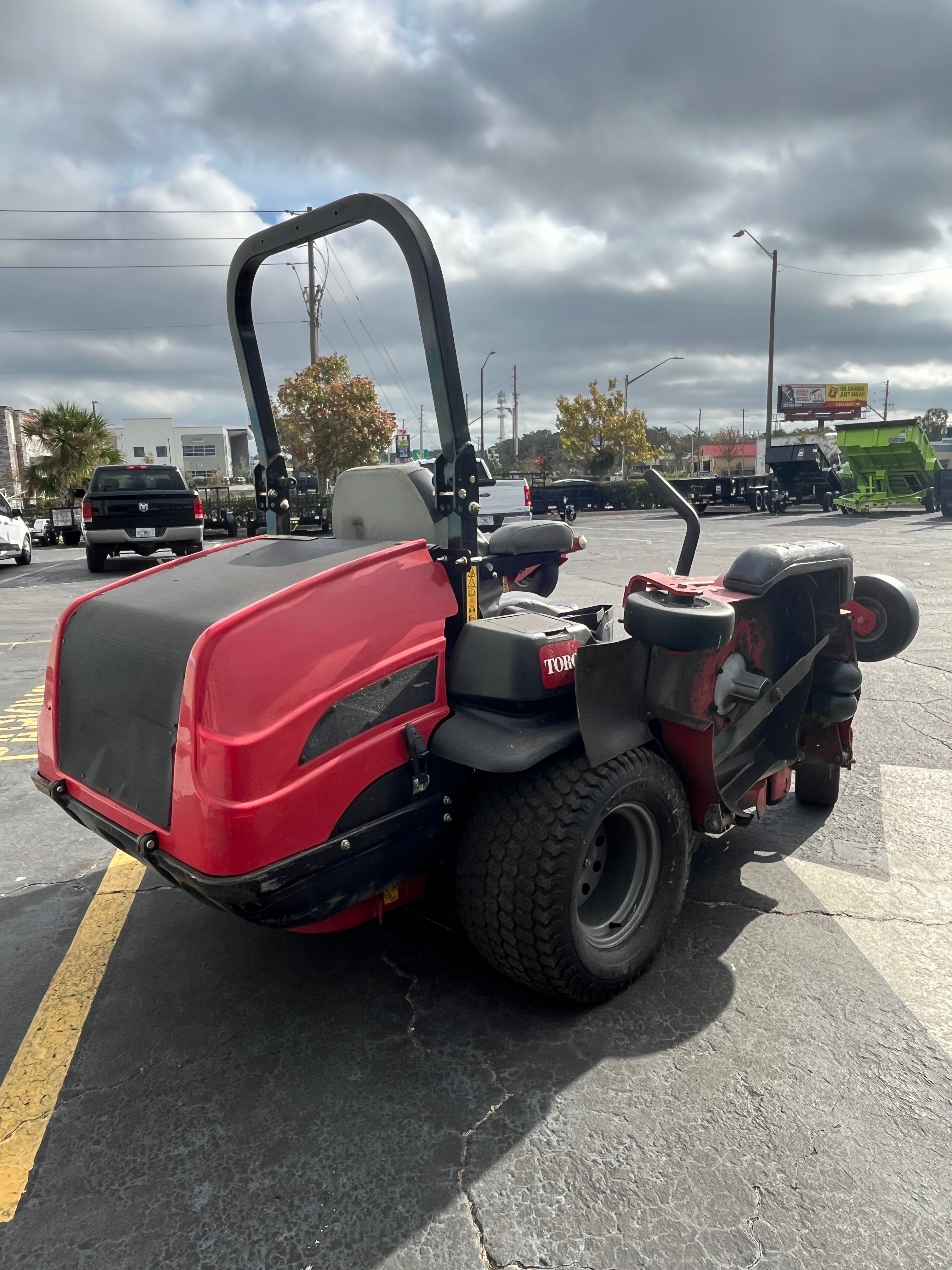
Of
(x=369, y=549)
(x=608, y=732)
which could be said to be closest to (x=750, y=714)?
(x=608, y=732)

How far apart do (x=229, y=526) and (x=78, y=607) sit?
16.8m

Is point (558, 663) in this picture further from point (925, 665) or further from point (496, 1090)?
point (925, 665)

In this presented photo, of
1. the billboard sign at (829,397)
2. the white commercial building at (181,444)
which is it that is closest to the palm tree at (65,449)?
the billboard sign at (829,397)

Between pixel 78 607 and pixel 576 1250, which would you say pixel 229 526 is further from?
pixel 576 1250

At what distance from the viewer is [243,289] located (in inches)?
127

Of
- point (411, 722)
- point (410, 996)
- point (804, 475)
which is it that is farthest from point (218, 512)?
point (411, 722)

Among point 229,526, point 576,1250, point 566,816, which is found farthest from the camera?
point 229,526

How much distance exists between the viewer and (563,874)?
233 cm

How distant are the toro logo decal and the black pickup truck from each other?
11.8 metres

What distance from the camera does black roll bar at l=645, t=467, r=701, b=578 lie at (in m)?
3.28

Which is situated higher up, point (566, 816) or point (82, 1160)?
point (566, 816)

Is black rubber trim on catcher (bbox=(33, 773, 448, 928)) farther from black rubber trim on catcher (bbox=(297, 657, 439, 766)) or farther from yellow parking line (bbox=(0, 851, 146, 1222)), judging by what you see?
yellow parking line (bbox=(0, 851, 146, 1222))

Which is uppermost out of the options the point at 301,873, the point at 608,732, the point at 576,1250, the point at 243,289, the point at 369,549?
the point at 243,289

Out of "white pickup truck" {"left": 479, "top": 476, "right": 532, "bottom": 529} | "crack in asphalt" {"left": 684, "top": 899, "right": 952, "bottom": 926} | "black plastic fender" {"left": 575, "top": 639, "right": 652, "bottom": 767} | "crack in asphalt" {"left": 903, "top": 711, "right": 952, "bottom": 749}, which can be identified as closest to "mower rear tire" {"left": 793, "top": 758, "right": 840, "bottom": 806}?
"crack in asphalt" {"left": 684, "top": 899, "right": 952, "bottom": 926}
